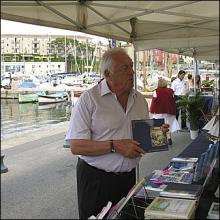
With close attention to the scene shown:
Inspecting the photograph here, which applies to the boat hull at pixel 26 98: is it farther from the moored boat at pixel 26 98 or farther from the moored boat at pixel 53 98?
the moored boat at pixel 53 98

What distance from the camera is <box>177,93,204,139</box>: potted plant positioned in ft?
25.5

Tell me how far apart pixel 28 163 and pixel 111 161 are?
389 centimetres

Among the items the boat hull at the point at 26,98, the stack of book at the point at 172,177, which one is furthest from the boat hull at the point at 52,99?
the stack of book at the point at 172,177

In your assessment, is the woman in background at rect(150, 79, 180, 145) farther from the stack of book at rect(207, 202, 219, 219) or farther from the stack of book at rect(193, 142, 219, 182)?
the stack of book at rect(207, 202, 219, 219)

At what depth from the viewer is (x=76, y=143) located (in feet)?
6.29

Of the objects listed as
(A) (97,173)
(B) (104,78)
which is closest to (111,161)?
(A) (97,173)

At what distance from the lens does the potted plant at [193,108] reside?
25.5ft

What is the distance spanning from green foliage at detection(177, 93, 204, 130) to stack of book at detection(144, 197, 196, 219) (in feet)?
20.5

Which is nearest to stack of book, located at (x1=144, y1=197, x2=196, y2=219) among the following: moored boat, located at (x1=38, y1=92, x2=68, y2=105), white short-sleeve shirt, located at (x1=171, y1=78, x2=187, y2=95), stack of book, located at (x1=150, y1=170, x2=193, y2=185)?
stack of book, located at (x1=150, y1=170, x2=193, y2=185)

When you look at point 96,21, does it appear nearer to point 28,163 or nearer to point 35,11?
point 35,11

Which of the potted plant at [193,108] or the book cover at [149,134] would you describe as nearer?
the book cover at [149,134]

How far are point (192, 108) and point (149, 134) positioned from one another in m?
6.36

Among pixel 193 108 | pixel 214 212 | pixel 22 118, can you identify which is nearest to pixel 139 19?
pixel 214 212

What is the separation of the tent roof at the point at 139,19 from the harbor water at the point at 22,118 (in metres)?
0.64
